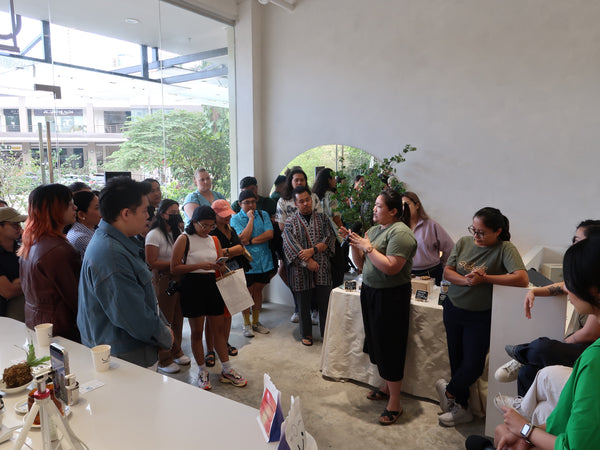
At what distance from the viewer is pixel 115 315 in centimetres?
176

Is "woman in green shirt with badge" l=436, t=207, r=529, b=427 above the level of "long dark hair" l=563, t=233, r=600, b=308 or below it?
below

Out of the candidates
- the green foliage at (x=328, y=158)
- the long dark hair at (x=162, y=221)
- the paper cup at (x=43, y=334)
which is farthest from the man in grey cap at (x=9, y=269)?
the green foliage at (x=328, y=158)

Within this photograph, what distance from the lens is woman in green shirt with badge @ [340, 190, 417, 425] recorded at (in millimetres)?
→ 2549

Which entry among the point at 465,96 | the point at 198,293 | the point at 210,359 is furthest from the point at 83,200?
the point at 465,96

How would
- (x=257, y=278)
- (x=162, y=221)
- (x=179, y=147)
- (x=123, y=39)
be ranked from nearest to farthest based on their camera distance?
1. (x=162, y=221)
2. (x=123, y=39)
3. (x=257, y=278)
4. (x=179, y=147)

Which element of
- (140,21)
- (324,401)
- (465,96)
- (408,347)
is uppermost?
(140,21)

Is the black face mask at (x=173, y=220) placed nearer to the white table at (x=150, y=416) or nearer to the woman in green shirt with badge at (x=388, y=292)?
the woman in green shirt with badge at (x=388, y=292)

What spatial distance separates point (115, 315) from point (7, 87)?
253 centimetres

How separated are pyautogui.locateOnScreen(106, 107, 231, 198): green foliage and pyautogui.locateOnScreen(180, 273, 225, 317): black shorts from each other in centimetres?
170

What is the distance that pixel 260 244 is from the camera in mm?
4246

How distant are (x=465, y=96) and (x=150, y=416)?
12.0 feet

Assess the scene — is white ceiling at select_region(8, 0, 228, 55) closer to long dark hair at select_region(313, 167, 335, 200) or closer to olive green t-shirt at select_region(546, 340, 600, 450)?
long dark hair at select_region(313, 167, 335, 200)

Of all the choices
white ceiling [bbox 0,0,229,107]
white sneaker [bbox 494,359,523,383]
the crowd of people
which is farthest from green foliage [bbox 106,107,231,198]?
white sneaker [bbox 494,359,523,383]

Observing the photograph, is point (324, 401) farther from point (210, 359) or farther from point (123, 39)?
point (123, 39)
